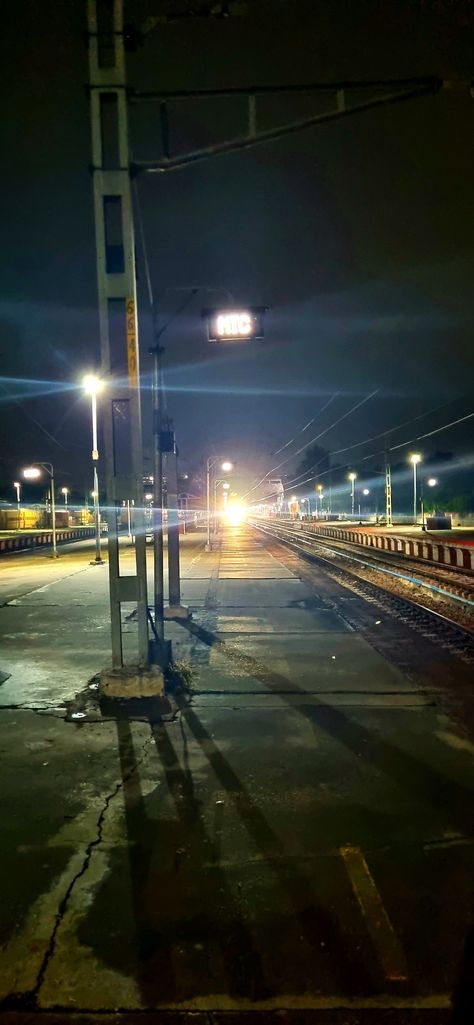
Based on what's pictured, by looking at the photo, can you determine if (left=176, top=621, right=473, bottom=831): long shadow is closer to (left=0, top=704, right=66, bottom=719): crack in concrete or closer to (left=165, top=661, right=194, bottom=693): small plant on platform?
(left=165, top=661, right=194, bottom=693): small plant on platform

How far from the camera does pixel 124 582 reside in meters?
7.33

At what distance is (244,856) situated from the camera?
13.2ft

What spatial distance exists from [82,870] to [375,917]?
1717mm

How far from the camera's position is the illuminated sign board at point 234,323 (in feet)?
29.8

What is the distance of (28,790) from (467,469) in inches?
4271

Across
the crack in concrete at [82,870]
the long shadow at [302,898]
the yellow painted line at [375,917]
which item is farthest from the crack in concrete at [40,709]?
the yellow painted line at [375,917]

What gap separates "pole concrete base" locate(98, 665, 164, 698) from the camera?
7305mm

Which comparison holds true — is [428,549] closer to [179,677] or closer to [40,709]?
[179,677]

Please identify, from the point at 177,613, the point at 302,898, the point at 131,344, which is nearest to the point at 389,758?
the point at 302,898

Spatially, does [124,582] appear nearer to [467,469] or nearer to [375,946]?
[375,946]

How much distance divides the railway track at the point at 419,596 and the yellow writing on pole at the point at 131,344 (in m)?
6.34

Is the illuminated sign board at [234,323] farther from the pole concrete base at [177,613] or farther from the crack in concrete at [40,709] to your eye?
the pole concrete base at [177,613]

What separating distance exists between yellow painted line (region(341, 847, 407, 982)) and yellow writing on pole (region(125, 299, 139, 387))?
195 inches

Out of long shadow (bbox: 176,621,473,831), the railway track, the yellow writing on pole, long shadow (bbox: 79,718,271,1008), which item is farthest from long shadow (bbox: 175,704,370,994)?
the railway track
